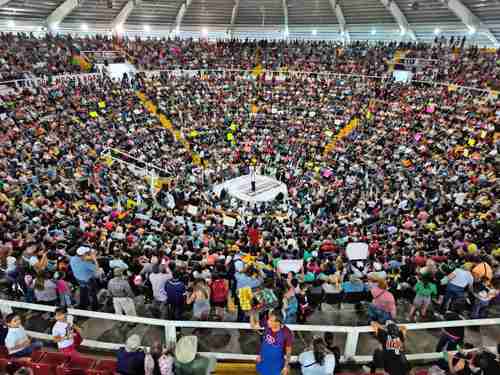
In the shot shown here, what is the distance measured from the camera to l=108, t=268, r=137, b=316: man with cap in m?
6.05

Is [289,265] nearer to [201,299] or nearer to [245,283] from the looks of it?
[245,283]

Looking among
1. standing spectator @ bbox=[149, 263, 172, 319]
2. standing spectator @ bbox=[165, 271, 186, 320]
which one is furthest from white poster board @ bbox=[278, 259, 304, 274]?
standing spectator @ bbox=[149, 263, 172, 319]

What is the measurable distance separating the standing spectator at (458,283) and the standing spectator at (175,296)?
16.8 ft

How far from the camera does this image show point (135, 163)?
20094mm

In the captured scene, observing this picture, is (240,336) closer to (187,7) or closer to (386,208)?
(386,208)

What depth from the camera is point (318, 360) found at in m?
4.01

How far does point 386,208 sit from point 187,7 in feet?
130

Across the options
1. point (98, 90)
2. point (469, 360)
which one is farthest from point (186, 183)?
point (469, 360)

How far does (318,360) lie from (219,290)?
2704 mm

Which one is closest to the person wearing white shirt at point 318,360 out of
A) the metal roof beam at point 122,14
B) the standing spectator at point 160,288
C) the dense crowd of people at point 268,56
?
the standing spectator at point 160,288

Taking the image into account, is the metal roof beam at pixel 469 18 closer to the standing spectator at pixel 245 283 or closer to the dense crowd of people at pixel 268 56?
the dense crowd of people at pixel 268 56

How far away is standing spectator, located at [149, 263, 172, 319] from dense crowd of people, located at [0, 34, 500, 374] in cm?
5

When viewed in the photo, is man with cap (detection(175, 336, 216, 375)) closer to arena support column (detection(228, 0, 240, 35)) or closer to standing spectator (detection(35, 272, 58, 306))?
standing spectator (detection(35, 272, 58, 306))

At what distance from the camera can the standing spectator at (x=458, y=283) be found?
6.34 metres
